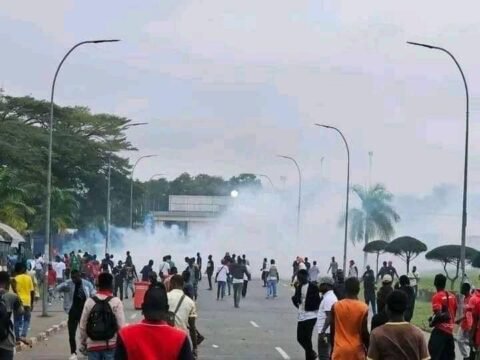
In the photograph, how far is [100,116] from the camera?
77.5 metres

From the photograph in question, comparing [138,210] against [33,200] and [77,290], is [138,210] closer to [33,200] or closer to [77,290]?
[33,200]

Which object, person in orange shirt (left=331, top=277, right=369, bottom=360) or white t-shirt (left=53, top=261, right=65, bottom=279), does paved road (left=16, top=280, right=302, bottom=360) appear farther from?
person in orange shirt (left=331, top=277, right=369, bottom=360)

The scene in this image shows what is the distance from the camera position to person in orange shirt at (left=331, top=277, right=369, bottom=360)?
39.6 ft

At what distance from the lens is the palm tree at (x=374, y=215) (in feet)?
271

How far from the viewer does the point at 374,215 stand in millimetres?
82938

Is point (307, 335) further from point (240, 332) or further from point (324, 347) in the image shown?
point (240, 332)

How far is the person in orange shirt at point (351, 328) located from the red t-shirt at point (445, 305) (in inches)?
121

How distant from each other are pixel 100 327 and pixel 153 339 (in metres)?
4.71

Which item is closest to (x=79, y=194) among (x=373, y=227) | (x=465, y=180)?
(x=373, y=227)

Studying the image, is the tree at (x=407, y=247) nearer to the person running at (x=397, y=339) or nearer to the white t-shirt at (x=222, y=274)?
the white t-shirt at (x=222, y=274)

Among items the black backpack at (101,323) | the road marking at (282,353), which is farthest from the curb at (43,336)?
the black backpack at (101,323)

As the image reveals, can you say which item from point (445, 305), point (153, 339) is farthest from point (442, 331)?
point (153, 339)

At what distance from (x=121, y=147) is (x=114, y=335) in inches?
2601

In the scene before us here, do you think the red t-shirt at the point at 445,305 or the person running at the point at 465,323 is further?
the person running at the point at 465,323
